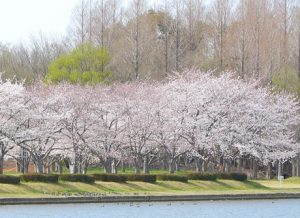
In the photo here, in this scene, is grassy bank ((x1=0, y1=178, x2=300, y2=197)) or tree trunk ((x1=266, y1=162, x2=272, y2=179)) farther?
tree trunk ((x1=266, y1=162, x2=272, y2=179))

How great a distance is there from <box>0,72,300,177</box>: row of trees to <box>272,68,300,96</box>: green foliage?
10012 millimetres

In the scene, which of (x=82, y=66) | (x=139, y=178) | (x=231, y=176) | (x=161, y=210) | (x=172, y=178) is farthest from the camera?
(x=82, y=66)

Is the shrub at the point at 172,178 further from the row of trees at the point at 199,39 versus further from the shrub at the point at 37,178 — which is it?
the row of trees at the point at 199,39

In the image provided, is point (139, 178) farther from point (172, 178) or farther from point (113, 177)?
point (172, 178)

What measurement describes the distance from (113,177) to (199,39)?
44.5 meters

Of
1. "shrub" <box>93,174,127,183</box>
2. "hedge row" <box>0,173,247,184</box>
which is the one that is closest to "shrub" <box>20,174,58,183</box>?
"hedge row" <box>0,173,247,184</box>

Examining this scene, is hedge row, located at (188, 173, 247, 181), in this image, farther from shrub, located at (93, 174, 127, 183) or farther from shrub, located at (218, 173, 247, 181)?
shrub, located at (93, 174, 127, 183)

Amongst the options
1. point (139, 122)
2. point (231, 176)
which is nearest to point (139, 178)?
point (231, 176)

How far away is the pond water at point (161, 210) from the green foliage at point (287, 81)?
104 feet

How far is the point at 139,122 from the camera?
55094mm

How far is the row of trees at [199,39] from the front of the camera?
74250mm

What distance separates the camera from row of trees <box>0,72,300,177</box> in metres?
53.2

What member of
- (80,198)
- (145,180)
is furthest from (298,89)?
(80,198)

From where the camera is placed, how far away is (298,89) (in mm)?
70500
